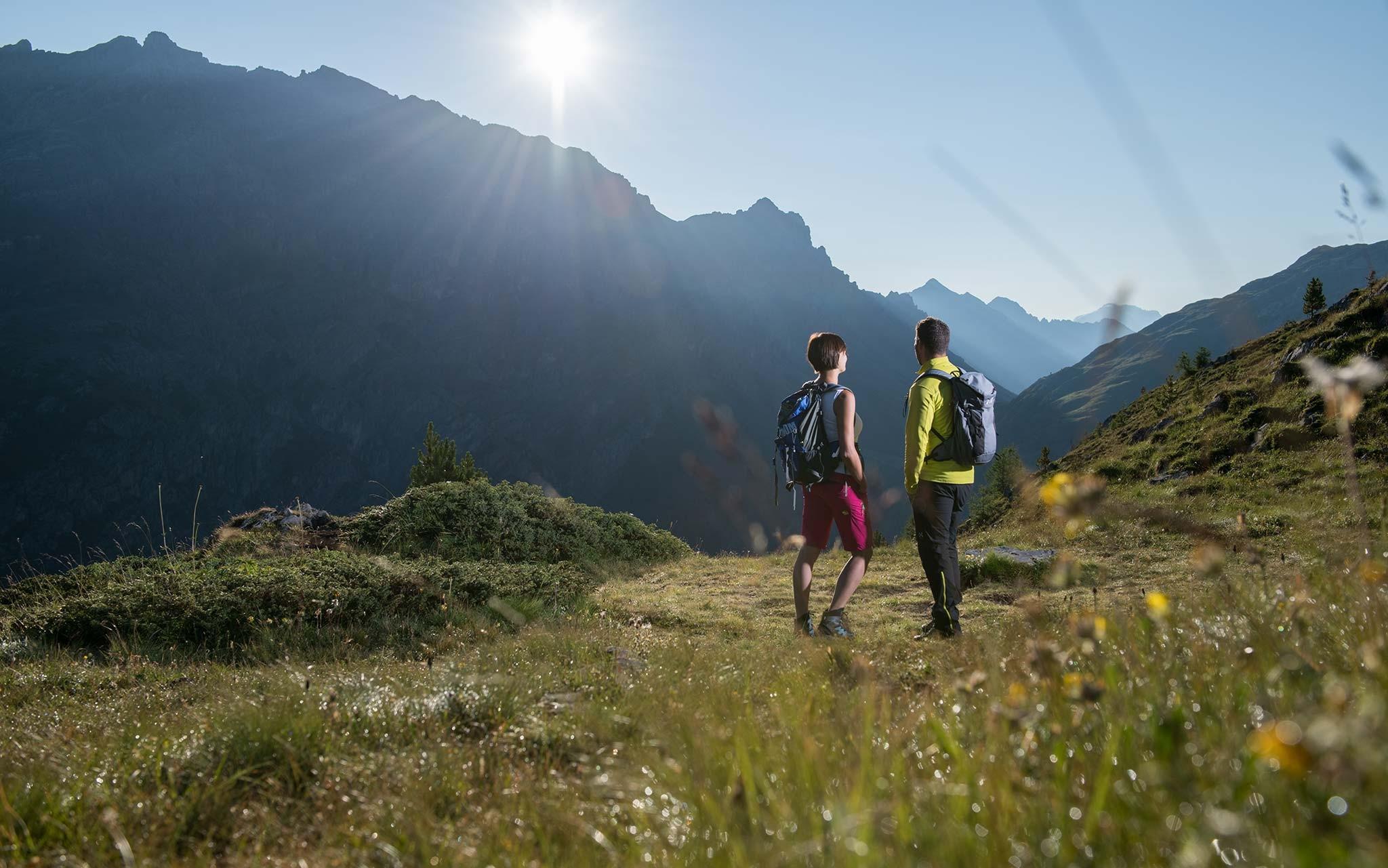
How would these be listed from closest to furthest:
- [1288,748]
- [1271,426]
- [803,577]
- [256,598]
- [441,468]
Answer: [1288,748]
[803,577]
[256,598]
[1271,426]
[441,468]

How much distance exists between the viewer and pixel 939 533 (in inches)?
231

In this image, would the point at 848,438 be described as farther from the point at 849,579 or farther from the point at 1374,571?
the point at 1374,571

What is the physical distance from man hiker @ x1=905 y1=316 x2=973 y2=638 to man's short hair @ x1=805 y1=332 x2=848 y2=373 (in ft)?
2.39

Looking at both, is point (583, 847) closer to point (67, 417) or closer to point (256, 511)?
point (256, 511)

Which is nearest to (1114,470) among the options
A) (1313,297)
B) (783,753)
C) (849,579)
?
(849,579)

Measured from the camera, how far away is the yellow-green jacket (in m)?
5.81

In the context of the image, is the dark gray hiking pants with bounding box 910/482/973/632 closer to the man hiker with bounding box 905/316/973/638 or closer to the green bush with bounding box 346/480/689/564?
the man hiker with bounding box 905/316/973/638

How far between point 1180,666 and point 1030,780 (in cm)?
95

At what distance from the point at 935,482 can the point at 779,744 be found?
3933mm

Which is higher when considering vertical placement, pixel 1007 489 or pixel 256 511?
pixel 256 511

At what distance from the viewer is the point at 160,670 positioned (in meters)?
6.27

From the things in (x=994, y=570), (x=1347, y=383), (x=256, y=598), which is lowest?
(x=994, y=570)

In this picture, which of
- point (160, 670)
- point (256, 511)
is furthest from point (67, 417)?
point (160, 670)

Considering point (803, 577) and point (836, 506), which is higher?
point (836, 506)
